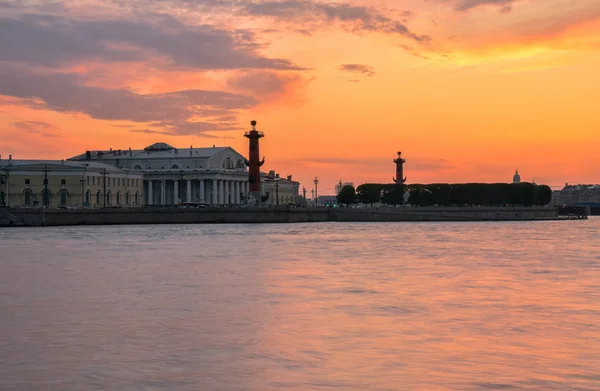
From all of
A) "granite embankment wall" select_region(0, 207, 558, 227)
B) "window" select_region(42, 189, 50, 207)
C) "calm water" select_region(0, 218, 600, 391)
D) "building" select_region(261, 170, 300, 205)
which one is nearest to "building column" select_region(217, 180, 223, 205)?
"building" select_region(261, 170, 300, 205)

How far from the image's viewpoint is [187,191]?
410 feet

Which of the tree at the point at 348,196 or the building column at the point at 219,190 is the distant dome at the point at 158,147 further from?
the tree at the point at 348,196

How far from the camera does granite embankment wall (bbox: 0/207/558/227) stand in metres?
81.9

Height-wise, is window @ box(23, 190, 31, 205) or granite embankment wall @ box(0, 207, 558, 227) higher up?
window @ box(23, 190, 31, 205)

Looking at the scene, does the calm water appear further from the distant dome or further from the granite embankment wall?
the distant dome

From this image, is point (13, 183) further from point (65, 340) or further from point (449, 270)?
point (65, 340)

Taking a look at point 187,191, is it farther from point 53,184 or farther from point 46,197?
point 46,197

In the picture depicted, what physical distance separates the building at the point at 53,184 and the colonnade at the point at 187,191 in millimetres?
12906

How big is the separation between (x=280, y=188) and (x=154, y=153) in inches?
1014

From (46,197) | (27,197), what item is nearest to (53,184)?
(46,197)

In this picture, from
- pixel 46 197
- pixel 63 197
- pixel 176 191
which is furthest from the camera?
pixel 176 191

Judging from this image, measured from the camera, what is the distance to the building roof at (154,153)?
128 m

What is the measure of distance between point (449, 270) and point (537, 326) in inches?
530

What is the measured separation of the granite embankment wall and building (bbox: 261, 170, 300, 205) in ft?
95.7
